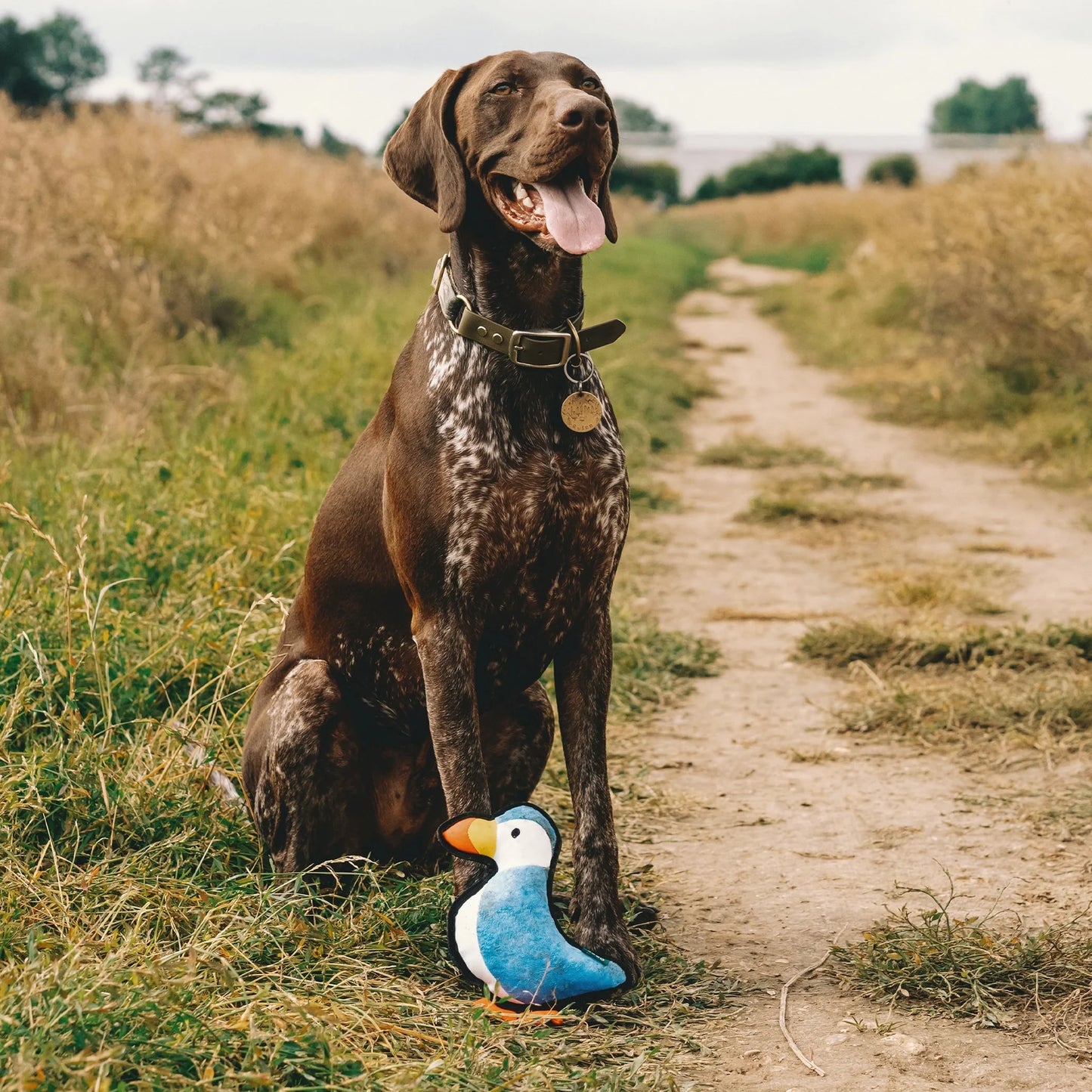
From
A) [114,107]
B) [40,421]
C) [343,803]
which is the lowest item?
[343,803]

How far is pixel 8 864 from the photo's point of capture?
2.95 metres

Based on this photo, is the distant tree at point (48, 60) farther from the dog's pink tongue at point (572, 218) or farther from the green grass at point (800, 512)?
the dog's pink tongue at point (572, 218)

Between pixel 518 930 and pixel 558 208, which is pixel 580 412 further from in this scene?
pixel 518 930

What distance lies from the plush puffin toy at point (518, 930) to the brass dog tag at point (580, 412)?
2.68 feet

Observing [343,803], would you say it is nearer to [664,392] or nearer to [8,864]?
[8,864]

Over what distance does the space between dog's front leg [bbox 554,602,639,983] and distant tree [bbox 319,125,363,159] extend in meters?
15.3

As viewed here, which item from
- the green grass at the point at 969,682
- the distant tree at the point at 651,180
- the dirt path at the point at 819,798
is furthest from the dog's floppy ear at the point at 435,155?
the distant tree at the point at 651,180

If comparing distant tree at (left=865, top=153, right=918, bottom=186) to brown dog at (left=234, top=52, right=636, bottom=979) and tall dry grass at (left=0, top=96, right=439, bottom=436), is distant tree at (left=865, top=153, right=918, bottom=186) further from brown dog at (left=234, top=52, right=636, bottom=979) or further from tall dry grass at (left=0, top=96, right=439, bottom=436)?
brown dog at (left=234, top=52, right=636, bottom=979)

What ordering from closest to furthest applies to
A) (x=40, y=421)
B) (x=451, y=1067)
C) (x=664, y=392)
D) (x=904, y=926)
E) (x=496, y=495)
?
(x=451, y=1067) → (x=496, y=495) → (x=904, y=926) → (x=40, y=421) → (x=664, y=392)

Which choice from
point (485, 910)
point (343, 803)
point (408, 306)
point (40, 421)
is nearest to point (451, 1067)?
point (485, 910)

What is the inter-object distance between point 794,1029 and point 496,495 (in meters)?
1.21

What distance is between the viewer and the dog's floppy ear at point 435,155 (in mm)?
3000

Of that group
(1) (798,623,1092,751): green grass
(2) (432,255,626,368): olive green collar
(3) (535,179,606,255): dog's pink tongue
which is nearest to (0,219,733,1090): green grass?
(1) (798,623,1092,751): green grass

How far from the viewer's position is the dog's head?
9.34 feet
